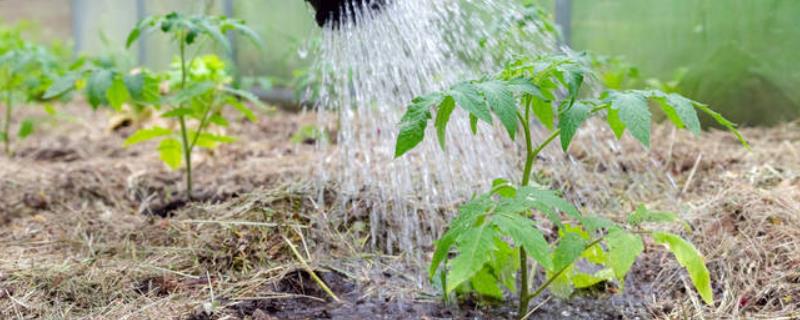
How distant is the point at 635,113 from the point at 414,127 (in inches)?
15.9

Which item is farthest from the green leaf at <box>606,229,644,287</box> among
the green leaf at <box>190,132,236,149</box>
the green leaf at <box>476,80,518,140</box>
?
the green leaf at <box>190,132,236,149</box>

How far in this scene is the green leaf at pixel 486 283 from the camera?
188cm

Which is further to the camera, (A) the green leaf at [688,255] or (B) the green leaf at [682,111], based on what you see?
(A) the green leaf at [688,255]

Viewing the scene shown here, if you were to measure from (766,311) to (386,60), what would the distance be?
1388 mm

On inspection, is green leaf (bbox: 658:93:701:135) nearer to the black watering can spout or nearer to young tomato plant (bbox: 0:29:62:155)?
the black watering can spout

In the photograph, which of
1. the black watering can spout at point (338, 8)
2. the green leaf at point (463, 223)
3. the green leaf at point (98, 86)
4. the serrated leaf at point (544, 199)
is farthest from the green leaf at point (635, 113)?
the green leaf at point (98, 86)

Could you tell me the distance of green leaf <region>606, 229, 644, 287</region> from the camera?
1515mm

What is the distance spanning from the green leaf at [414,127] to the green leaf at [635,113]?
332 millimetres

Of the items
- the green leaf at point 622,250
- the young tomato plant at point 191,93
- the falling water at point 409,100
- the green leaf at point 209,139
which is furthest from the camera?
the green leaf at point 209,139

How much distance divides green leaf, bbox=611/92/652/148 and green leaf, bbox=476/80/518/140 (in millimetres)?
189

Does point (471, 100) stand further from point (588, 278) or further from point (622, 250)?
point (588, 278)

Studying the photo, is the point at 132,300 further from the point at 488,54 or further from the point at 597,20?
→ the point at 597,20

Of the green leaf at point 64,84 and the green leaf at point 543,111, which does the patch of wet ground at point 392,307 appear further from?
the green leaf at point 64,84

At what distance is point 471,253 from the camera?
1425 mm
